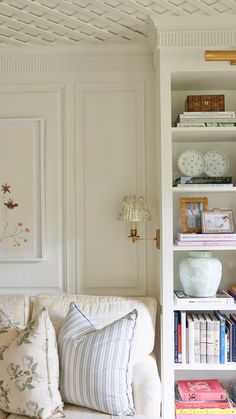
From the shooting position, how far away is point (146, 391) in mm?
1857

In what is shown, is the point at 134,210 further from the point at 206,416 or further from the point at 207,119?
the point at 206,416

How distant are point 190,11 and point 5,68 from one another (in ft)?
4.09

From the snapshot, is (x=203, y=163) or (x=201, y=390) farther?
(x=203, y=163)

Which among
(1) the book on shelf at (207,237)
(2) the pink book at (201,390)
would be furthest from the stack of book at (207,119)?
(2) the pink book at (201,390)

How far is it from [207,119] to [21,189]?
1265 mm

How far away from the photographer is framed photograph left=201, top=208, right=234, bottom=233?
2227mm

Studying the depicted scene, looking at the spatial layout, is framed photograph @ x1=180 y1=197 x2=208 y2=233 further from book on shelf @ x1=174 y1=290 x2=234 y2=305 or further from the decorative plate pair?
book on shelf @ x1=174 y1=290 x2=234 y2=305

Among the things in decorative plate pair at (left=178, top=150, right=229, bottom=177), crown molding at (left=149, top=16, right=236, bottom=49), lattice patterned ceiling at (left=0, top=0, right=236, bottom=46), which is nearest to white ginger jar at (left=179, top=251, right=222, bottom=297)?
decorative plate pair at (left=178, top=150, right=229, bottom=177)

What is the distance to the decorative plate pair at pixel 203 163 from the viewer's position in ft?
7.57

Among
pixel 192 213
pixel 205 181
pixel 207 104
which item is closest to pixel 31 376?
pixel 192 213

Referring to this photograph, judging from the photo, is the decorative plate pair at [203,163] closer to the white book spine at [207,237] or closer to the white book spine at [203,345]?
the white book spine at [207,237]

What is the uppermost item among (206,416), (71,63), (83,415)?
(71,63)

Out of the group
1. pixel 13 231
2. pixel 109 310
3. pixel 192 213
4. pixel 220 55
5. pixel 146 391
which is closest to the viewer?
pixel 146 391

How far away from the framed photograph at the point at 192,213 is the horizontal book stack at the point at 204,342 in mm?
536
